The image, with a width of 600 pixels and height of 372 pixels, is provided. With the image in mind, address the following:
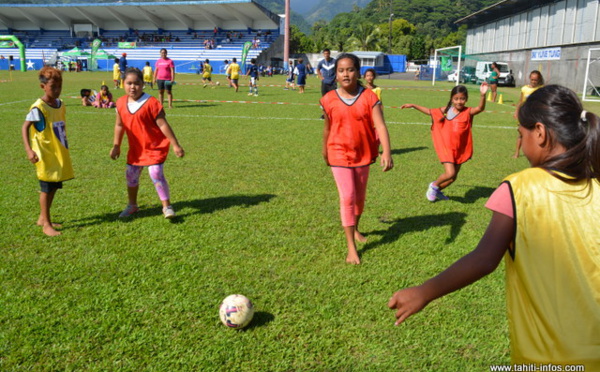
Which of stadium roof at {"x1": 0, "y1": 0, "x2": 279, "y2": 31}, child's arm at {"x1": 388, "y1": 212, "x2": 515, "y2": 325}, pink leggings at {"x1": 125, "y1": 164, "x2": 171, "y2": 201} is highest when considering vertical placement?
stadium roof at {"x1": 0, "y1": 0, "x2": 279, "y2": 31}

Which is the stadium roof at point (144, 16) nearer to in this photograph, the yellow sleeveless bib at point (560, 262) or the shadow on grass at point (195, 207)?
the shadow on grass at point (195, 207)

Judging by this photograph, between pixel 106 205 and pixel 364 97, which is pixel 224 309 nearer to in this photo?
pixel 364 97

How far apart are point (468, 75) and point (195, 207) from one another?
43729 mm

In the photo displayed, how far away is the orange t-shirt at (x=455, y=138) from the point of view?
21.8 ft

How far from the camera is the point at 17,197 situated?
6453 mm

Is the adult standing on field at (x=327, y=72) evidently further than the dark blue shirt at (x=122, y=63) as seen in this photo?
No

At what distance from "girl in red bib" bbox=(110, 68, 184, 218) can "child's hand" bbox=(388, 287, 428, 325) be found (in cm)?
406

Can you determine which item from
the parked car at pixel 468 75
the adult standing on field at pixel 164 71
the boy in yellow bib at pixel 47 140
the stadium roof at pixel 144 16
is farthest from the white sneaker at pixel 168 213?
the stadium roof at pixel 144 16

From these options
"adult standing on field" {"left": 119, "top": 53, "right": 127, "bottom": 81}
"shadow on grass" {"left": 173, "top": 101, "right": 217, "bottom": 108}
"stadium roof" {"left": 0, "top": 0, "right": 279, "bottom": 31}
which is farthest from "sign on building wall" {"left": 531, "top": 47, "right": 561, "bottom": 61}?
"stadium roof" {"left": 0, "top": 0, "right": 279, "bottom": 31}

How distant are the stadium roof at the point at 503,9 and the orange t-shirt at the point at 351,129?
1748 inches

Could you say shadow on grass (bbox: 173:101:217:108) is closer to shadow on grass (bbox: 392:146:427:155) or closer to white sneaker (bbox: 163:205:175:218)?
shadow on grass (bbox: 392:146:427:155)

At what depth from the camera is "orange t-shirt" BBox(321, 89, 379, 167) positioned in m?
4.62

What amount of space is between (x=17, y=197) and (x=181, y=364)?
15.3ft

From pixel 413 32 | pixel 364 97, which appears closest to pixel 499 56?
pixel 364 97
